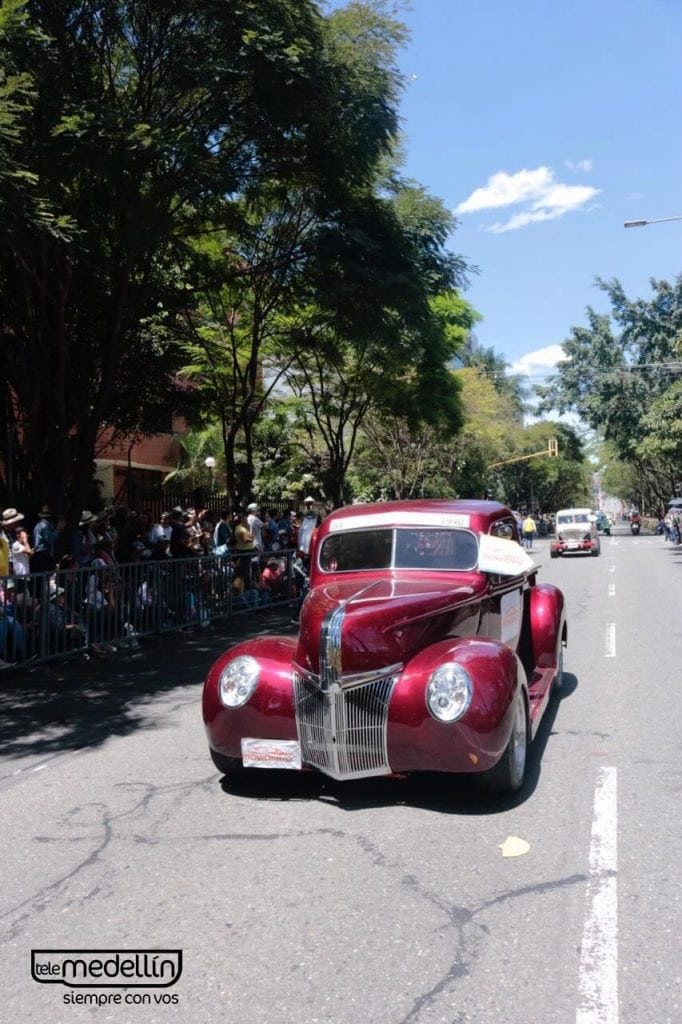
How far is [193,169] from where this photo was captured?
11.2 m

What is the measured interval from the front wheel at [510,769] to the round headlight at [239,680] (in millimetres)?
1507

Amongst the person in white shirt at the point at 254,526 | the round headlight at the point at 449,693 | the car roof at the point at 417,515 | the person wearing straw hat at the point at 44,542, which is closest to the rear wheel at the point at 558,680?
the car roof at the point at 417,515

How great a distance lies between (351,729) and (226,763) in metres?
1.07

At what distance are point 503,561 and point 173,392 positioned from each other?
13.1 meters

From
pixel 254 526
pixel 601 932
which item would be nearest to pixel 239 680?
pixel 601 932

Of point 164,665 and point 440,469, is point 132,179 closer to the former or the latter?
point 164,665

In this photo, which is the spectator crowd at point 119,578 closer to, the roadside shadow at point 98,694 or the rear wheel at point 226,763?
the roadside shadow at point 98,694

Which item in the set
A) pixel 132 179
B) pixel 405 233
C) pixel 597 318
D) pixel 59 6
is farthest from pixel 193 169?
pixel 597 318

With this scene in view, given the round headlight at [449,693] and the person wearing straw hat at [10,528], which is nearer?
the round headlight at [449,693]

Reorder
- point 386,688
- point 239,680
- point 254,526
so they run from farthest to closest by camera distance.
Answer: point 254,526
point 239,680
point 386,688

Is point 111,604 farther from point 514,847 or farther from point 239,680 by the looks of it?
point 514,847

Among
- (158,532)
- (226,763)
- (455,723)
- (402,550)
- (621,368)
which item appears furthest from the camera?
(621,368)

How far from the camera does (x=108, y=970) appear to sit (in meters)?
3.43

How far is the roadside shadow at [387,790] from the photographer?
5184 millimetres
